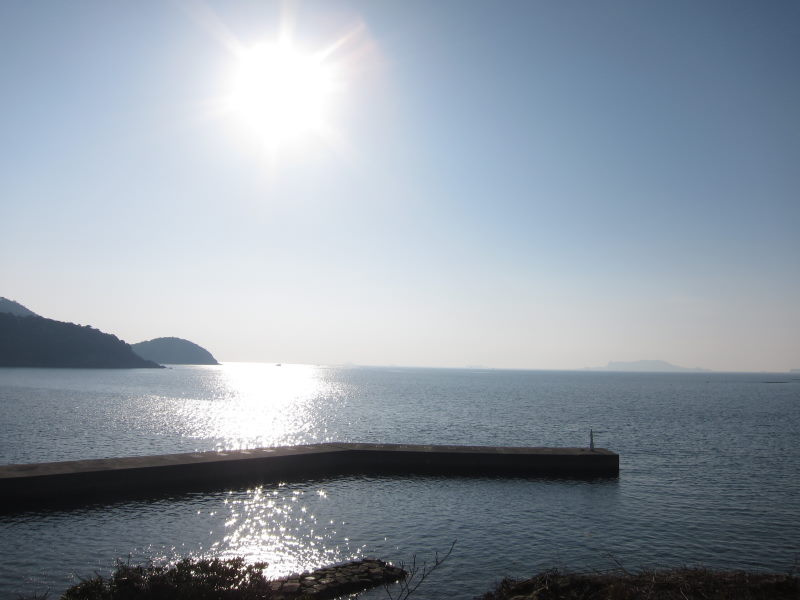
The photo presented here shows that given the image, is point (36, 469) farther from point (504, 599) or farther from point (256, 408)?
point (256, 408)

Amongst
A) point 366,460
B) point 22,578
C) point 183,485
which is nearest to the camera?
point 22,578

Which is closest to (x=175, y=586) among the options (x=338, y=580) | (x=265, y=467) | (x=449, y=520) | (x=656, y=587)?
(x=338, y=580)

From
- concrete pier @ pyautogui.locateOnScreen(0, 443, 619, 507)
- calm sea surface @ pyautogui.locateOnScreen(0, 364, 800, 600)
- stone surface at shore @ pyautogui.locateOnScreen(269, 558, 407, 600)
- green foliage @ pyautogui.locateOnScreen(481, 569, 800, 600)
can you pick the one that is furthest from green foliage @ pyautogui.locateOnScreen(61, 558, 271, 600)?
concrete pier @ pyautogui.locateOnScreen(0, 443, 619, 507)

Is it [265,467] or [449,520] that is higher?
[265,467]

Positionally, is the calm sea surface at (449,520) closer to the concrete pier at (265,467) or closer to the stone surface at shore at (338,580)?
the stone surface at shore at (338,580)

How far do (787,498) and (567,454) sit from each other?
11.8 meters

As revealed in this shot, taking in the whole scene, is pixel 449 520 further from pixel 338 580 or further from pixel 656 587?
pixel 656 587

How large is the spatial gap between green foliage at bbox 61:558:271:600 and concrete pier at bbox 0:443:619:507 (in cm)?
1642

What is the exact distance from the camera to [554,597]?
13.1m

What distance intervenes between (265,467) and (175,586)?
20.1 m

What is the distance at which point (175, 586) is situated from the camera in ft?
33.1

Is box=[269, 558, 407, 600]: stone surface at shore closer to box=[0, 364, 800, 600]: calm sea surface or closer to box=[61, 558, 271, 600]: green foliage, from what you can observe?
box=[0, 364, 800, 600]: calm sea surface

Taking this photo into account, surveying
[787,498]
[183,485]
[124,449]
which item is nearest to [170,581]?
[183,485]

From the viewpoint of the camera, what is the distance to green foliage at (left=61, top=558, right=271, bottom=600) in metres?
9.77
